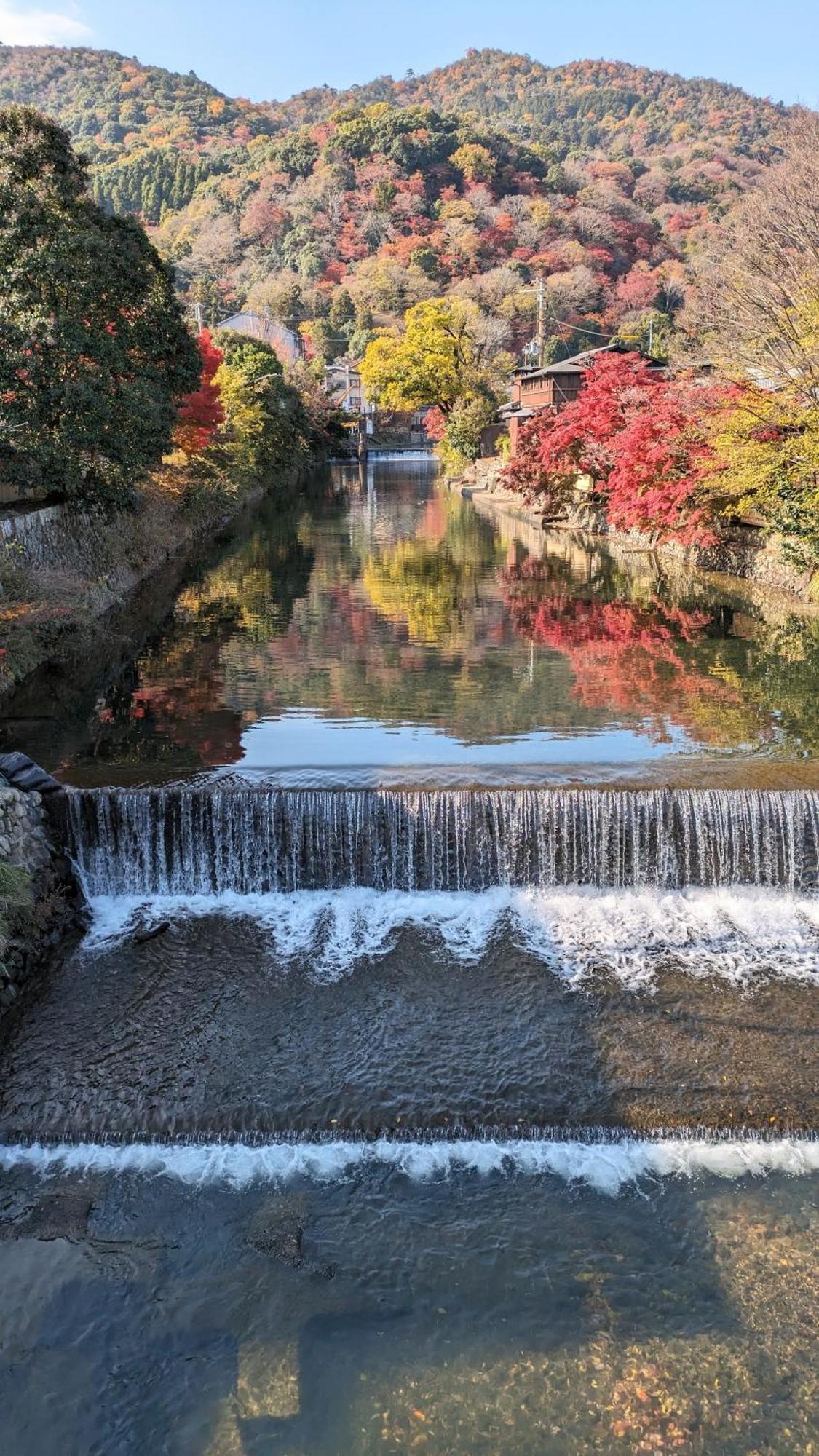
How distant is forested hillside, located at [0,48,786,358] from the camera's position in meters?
86.2

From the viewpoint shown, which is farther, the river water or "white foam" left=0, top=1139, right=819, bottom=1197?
"white foam" left=0, top=1139, right=819, bottom=1197

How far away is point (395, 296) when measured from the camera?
88.9 m

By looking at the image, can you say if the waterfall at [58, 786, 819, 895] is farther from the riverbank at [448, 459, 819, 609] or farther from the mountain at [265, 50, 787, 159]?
the mountain at [265, 50, 787, 159]

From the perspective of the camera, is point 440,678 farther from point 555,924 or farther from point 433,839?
point 555,924

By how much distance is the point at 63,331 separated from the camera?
1664 cm

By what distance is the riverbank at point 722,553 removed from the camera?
21.8 meters

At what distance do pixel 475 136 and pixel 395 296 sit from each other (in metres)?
31.2

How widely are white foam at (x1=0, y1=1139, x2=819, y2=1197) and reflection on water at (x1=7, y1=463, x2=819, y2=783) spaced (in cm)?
482

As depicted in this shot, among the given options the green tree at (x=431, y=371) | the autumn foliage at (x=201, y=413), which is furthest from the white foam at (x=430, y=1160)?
the green tree at (x=431, y=371)

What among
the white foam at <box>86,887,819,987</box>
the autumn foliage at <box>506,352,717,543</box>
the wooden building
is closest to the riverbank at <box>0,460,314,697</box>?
the white foam at <box>86,887,819,987</box>

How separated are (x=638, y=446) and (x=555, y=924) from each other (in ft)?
57.5

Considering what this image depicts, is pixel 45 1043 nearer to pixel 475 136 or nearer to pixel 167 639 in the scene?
pixel 167 639

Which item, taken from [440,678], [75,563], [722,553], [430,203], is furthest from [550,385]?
[430,203]

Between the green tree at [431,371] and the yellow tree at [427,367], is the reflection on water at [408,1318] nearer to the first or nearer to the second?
the green tree at [431,371]
